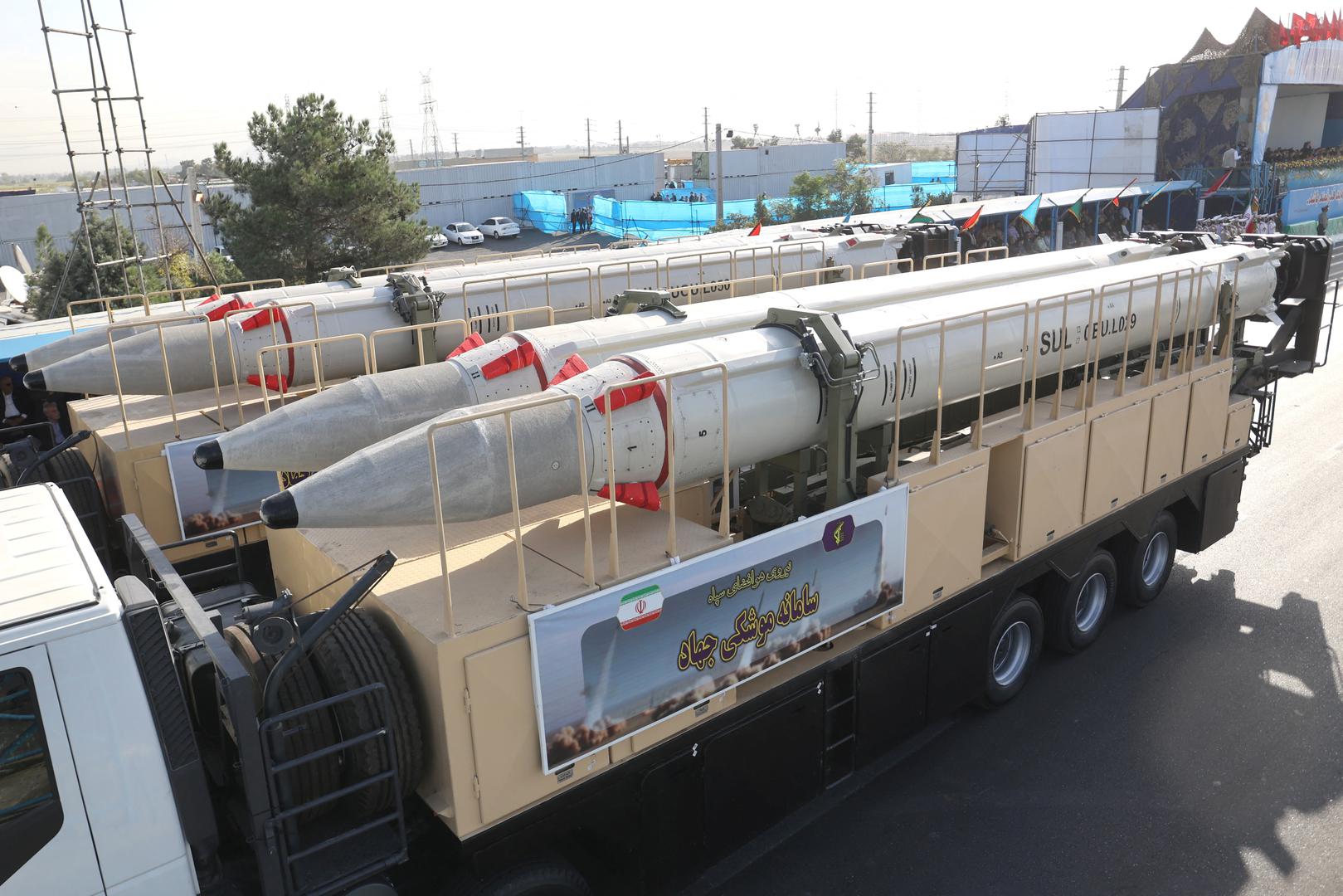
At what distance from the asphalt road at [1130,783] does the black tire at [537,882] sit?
5.87ft

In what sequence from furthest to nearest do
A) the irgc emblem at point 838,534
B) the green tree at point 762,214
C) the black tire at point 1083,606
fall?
the green tree at point 762,214
the black tire at point 1083,606
the irgc emblem at point 838,534

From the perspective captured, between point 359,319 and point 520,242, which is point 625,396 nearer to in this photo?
point 359,319

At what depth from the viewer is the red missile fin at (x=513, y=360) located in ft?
26.6

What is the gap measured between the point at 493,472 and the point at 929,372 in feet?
13.1

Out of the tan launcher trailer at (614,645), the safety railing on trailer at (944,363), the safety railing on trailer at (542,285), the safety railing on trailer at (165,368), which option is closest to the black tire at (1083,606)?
the tan launcher trailer at (614,645)

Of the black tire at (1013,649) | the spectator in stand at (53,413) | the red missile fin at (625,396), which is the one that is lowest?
the black tire at (1013,649)

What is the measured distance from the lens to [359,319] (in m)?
12.1

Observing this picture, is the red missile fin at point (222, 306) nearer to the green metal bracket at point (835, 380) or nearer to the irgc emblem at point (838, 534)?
the green metal bracket at point (835, 380)

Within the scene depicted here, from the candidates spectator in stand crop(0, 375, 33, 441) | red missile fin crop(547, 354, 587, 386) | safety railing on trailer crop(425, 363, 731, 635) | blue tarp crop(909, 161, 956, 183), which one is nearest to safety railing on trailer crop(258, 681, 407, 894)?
safety railing on trailer crop(425, 363, 731, 635)

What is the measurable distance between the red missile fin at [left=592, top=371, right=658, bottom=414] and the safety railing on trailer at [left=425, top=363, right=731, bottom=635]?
11mm

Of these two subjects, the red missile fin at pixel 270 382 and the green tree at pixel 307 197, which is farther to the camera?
the green tree at pixel 307 197

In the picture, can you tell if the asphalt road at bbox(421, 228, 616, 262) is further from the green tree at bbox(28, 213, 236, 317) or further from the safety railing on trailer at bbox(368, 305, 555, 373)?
the safety railing on trailer at bbox(368, 305, 555, 373)

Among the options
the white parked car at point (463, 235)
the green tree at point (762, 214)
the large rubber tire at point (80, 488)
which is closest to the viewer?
the large rubber tire at point (80, 488)

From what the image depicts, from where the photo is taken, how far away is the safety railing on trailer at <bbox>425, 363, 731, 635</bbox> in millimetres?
4871
